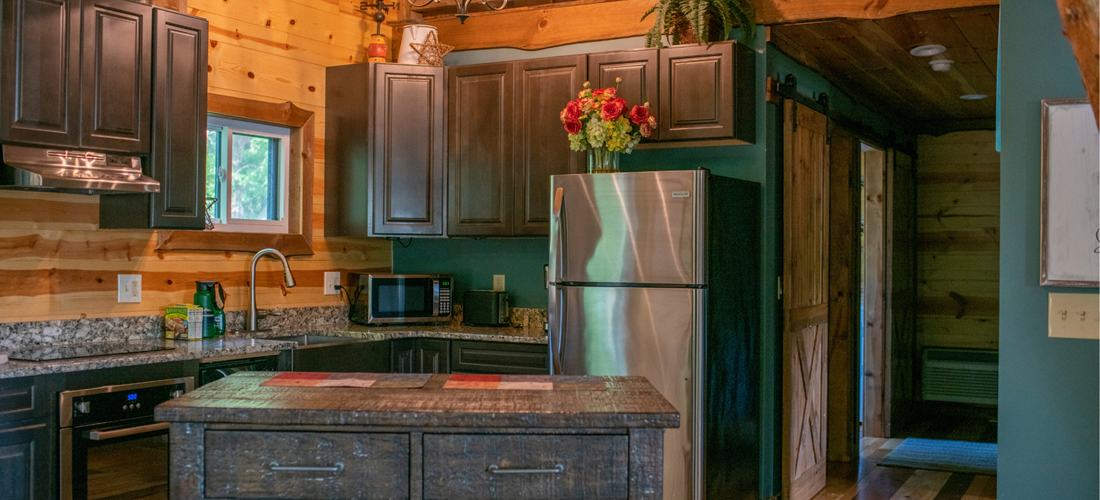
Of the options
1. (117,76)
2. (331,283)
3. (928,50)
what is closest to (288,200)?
(331,283)

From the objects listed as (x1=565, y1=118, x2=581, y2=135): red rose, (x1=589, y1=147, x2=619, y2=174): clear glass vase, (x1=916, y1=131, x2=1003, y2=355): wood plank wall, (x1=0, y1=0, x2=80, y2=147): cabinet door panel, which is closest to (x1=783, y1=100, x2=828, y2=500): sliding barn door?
(x1=589, y1=147, x2=619, y2=174): clear glass vase

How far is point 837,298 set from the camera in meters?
5.13

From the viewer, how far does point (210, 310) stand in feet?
12.1

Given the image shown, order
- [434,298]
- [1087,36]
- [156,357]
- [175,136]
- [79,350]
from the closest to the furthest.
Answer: [1087,36]
[156,357]
[79,350]
[175,136]
[434,298]

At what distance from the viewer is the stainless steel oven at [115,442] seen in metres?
2.80

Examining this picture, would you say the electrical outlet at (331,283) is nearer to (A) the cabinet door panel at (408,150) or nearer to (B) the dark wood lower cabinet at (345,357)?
(A) the cabinet door panel at (408,150)

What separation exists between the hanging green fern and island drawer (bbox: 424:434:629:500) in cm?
254

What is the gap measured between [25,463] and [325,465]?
1.59m

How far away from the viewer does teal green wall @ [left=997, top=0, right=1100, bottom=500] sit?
2184 millimetres

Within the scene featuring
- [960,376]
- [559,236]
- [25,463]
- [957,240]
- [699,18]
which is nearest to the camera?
[25,463]

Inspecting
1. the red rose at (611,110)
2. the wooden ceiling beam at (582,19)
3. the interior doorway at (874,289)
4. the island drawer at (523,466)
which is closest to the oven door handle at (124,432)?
the island drawer at (523,466)

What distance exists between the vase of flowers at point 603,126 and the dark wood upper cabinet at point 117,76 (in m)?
1.65

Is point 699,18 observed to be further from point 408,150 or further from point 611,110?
point 408,150

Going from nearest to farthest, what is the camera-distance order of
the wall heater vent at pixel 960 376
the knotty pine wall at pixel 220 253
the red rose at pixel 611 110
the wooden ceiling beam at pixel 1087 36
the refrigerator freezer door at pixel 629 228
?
the wooden ceiling beam at pixel 1087 36, the knotty pine wall at pixel 220 253, the refrigerator freezer door at pixel 629 228, the red rose at pixel 611 110, the wall heater vent at pixel 960 376
